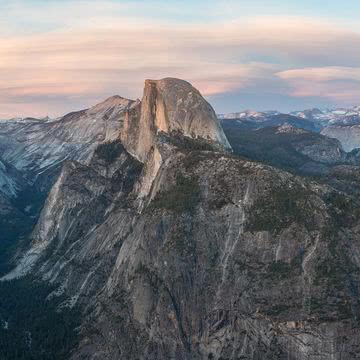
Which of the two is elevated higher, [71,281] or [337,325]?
[337,325]

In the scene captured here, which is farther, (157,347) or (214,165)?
(214,165)

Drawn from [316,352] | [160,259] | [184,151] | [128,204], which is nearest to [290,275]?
[316,352]

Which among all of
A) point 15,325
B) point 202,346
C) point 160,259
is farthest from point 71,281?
point 202,346

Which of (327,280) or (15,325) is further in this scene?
(15,325)

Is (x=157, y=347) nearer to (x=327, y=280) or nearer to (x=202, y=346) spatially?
(x=202, y=346)

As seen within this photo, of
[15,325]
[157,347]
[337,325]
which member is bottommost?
[15,325]

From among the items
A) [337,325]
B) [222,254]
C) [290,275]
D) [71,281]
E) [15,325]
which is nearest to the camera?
[337,325]

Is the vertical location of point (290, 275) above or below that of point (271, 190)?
below

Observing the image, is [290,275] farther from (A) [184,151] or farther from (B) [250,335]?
(A) [184,151]

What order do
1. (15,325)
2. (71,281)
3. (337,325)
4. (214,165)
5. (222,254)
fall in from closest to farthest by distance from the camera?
1. (337,325)
2. (222,254)
3. (214,165)
4. (15,325)
5. (71,281)
